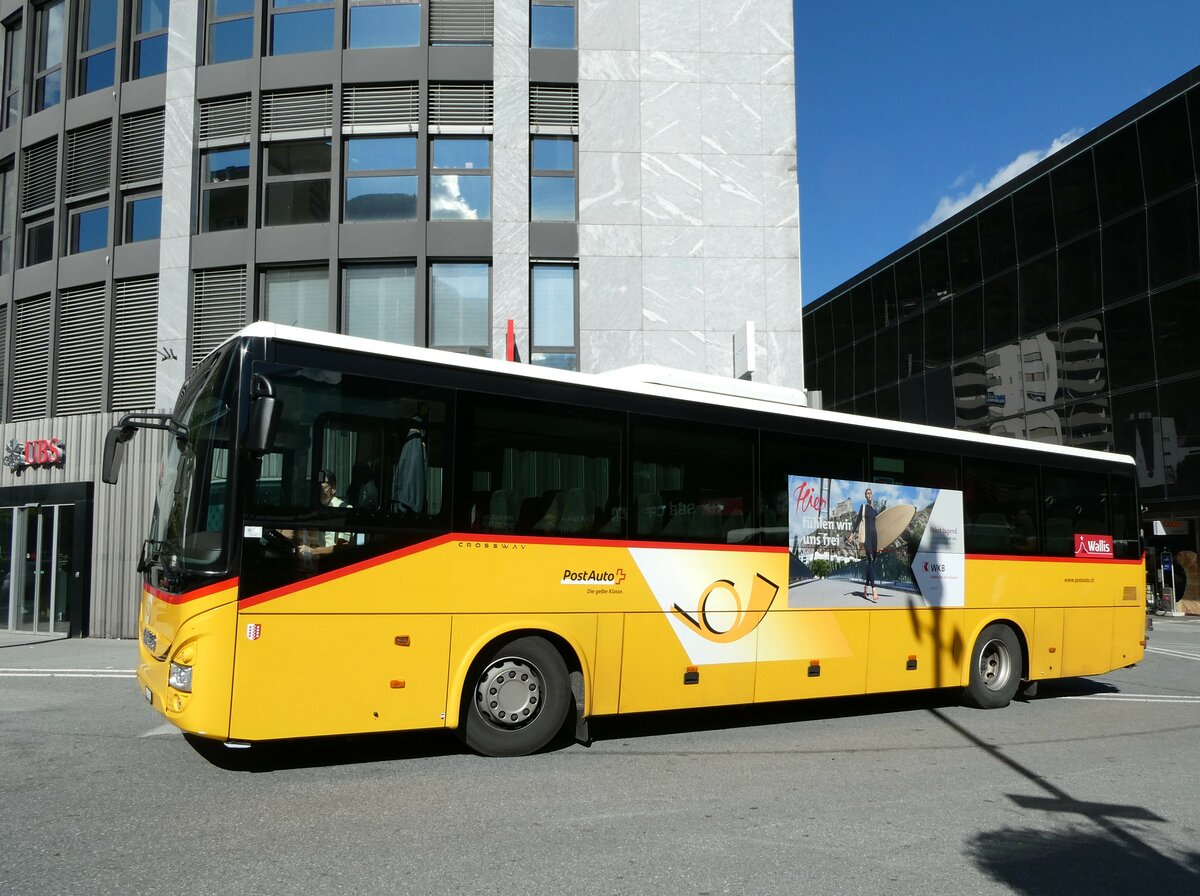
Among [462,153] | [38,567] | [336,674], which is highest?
[462,153]

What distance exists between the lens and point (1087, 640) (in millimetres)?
11891

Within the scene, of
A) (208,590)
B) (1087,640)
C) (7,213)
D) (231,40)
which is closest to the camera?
(208,590)

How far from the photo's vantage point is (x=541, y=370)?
804 centimetres

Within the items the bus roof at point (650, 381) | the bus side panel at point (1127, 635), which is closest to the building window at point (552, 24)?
the bus roof at point (650, 381)

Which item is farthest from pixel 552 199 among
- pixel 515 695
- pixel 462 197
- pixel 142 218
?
pixel 515 695

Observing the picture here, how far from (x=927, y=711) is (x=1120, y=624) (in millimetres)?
3312

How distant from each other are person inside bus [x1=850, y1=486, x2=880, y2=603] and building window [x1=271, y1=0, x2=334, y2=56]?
14689mm

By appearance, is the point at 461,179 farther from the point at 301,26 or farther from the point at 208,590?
the point at 208,590

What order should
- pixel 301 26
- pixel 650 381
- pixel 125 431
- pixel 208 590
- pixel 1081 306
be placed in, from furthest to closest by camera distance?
pixel 1081 306, pixel 301 26, pixel 650 381, pixel 125 431, pixel 208 590

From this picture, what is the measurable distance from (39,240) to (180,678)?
1898 centimetres

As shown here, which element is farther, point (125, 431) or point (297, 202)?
point (297, 202)

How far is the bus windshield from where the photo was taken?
21.5 feet

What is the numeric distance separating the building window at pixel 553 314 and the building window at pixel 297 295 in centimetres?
395

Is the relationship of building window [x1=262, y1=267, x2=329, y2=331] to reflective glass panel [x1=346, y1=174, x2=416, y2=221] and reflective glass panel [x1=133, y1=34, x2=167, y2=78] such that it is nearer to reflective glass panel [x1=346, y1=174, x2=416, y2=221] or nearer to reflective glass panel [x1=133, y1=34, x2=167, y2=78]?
reflective glass panel [x1=346, y1=174, x2=416, y2=221]
